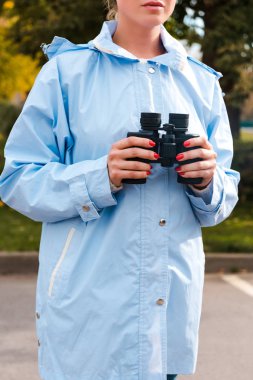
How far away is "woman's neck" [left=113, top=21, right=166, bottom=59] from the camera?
236 centimetres

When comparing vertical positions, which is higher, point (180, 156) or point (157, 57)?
point (157, 57)

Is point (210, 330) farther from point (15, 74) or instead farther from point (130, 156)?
point (15, 74)

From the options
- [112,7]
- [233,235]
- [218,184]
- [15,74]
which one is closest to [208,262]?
[233,235]

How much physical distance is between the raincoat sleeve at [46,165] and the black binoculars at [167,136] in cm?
15

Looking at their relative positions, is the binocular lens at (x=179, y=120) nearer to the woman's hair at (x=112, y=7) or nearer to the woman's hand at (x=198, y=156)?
the woman's hand at (x=198, y=156)

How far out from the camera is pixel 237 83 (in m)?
13.0

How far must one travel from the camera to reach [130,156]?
212 centimetres

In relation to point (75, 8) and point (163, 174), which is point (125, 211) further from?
point (75, 8)

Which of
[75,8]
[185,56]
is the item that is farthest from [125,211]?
[75,8]

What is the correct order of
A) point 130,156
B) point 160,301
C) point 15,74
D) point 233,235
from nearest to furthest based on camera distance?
1. point 130,156
2. point 160,301
3. point 233,235
4. point 15,74

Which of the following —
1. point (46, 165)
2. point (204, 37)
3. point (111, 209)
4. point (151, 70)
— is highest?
point (204, 37)

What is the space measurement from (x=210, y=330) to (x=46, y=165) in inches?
157

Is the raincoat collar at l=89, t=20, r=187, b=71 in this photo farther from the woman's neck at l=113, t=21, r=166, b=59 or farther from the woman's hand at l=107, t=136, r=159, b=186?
the woman's hand at l=107, t=136, r=159, b=186

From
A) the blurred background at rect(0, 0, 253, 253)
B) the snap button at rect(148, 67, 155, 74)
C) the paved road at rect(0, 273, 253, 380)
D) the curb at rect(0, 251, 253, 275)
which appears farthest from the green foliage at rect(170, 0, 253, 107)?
the snap button at rect(148, 67, 155, 74)
